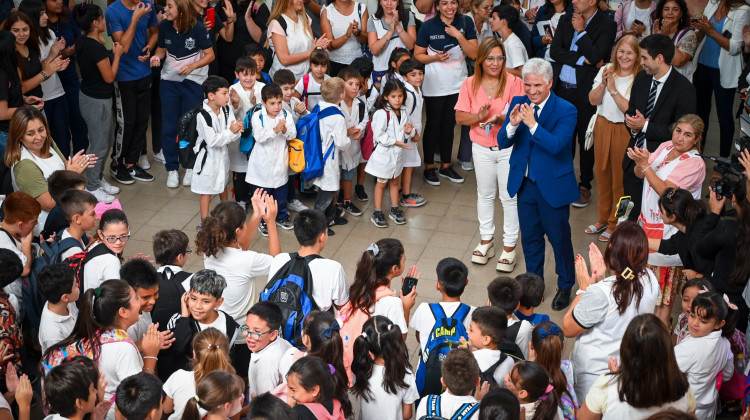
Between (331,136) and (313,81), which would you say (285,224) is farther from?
(313,81)

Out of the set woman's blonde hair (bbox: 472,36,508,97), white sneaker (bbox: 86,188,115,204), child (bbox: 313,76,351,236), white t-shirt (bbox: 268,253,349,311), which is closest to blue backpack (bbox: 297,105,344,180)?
child (bbox: 313,76,351,236)

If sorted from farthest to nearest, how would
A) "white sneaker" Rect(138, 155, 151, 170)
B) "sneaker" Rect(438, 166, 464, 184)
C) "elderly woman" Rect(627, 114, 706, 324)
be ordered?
"white sneaker" Rect(138, 155, 151, 170), "sneaker" Rect(438, 166, 464, 184), "elderly woman" Rect(627, 114, 706, 324)

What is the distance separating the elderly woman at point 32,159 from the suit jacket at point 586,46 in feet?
12.9

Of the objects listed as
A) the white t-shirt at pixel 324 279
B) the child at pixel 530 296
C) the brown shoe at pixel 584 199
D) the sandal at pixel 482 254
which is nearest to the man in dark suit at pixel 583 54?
the brown shoe at pixel 584 199

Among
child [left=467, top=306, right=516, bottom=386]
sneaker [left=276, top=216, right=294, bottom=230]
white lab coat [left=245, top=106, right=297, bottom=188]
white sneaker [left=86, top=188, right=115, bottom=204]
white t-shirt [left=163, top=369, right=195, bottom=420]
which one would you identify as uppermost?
child [left=467, top=306, right=516, bottom=386]

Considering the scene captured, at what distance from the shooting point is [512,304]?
13.5ft

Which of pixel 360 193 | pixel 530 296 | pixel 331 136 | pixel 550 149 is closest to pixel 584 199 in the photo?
pixel 360 193

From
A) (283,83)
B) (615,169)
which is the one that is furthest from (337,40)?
(615,169)

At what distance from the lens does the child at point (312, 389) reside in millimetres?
3312

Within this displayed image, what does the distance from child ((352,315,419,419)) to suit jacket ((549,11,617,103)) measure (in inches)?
157

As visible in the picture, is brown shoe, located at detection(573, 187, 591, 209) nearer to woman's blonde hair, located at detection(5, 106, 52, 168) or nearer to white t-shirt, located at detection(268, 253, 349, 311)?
white t-shirt, located at detection(268, 253, 349, 311)

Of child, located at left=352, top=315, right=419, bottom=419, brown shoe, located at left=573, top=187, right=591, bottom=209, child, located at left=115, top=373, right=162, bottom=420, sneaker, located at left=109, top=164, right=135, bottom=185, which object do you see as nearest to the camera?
child, located at left=115, top=373, right=162, bottom=420

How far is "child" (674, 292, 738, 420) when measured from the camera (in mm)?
3982

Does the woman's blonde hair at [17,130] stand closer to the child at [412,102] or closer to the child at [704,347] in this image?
the child at [412,102]
